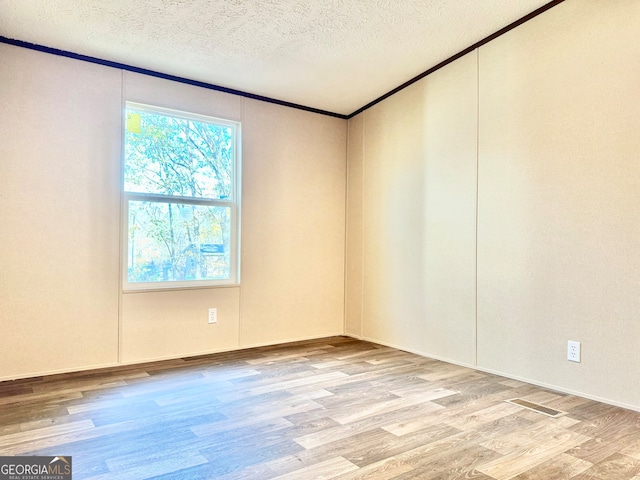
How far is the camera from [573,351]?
8.80ft

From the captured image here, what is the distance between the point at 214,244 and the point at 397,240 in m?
1.70

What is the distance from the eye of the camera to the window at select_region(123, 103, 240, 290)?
3.46 meters

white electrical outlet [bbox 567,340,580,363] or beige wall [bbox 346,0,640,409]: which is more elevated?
beige wall [bbox 346,0,640,409]

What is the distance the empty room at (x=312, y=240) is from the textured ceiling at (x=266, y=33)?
2 centimetres

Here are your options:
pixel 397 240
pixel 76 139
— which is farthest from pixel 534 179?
pixel 76 139

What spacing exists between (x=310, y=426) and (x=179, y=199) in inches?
88.7

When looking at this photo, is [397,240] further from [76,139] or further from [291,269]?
[76,139]

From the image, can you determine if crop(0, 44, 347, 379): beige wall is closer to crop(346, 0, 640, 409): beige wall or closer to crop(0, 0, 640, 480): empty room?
crop(0, 0, 640, 480): empty room

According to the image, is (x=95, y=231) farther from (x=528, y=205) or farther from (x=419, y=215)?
(x=528, y=205)

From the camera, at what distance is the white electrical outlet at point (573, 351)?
2660 mm

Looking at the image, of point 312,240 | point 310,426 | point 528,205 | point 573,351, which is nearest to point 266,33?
point 312,240

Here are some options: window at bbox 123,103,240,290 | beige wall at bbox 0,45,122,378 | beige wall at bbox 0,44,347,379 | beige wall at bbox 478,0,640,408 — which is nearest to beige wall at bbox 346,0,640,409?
beige wall at bbox 478,0,640,408

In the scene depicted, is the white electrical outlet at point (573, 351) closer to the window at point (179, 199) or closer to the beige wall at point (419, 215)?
the beige wall at point (419, 215)

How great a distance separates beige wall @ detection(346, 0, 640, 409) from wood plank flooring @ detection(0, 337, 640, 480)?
352mm
